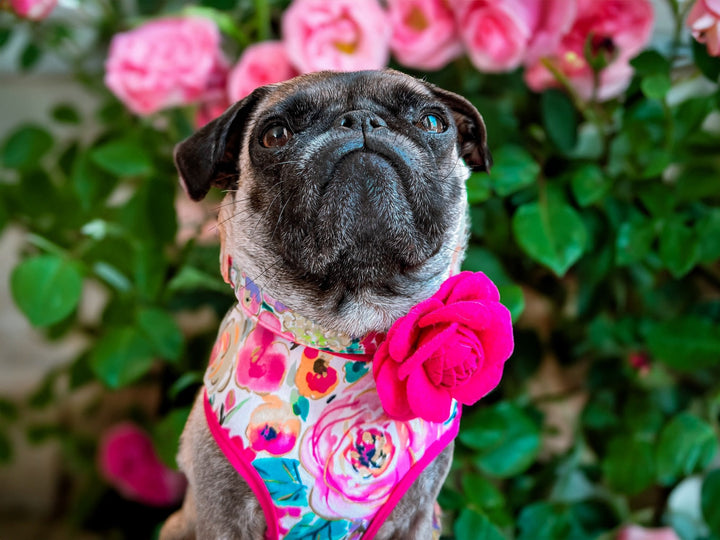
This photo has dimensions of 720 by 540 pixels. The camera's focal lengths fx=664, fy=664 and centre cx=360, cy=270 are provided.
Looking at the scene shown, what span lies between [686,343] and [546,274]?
0.24m

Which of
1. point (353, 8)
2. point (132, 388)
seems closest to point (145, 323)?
point (132, 388)

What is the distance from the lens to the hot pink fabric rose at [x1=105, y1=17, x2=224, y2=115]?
98cm

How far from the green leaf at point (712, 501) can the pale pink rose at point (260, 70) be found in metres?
0.82

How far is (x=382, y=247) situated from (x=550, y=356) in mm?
680

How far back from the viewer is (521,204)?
91 centimetres

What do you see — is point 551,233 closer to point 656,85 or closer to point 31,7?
point 656,85

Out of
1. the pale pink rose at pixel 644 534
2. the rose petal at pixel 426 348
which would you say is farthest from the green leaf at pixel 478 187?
the pale pink rose at pixel 644 534

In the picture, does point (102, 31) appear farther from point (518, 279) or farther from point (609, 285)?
point (609, 285)

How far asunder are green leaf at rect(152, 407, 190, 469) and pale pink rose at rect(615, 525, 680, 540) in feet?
2.17

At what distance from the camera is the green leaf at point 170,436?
96cm

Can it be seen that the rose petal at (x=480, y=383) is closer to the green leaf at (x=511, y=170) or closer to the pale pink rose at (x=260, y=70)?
the green leaf at (x=511, y=170)

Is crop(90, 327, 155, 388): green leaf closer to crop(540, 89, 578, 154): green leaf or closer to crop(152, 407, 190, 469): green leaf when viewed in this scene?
crop(152, 407, 190, 469): green leaf

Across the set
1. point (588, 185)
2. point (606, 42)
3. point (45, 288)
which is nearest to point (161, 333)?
point (45, 288)

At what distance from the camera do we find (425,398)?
558 millimetres
